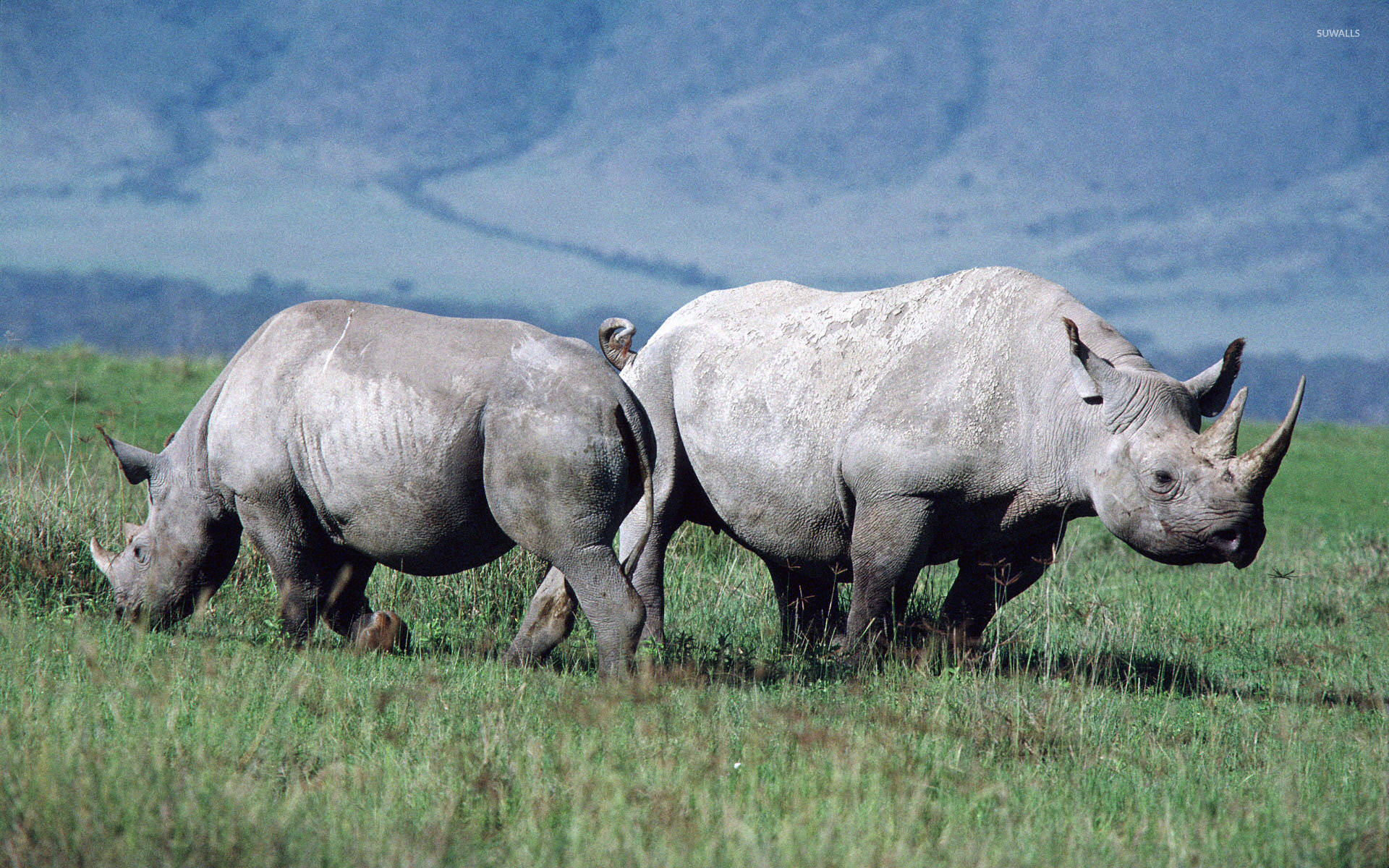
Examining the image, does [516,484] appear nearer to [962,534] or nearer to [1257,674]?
[962,534]

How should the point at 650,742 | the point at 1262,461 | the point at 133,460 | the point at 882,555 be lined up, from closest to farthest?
1. the point at 650,742
2. the point at 1262,461
3. the point at 882,555
4. the point at 133,460

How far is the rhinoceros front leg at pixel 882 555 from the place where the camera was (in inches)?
223

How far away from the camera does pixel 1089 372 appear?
5.34 metres

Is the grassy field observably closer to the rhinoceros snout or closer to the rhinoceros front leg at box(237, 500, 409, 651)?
the rhinoceros front leg at box(237, 500, 409, 651)

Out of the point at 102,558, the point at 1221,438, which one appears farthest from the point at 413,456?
the point at 1221,438

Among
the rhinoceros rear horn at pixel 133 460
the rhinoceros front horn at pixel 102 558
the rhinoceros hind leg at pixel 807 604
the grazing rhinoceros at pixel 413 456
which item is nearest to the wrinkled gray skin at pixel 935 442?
the rhinoceros hind leg at pixel 807 604

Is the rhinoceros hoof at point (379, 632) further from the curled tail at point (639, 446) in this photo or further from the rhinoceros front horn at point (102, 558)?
the rhinoceros front horn at point (102, 558)

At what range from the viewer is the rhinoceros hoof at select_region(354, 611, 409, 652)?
5625 millimetres

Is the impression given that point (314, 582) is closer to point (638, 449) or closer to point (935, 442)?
point (638, 449)

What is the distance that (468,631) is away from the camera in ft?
22.4

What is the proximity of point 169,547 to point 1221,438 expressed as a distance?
4.95 m

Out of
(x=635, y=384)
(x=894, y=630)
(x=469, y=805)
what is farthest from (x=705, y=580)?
(x=469, y=805)

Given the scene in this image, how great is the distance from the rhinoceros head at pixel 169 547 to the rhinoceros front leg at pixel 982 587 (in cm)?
376

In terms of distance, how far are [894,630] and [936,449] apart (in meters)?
0.97
